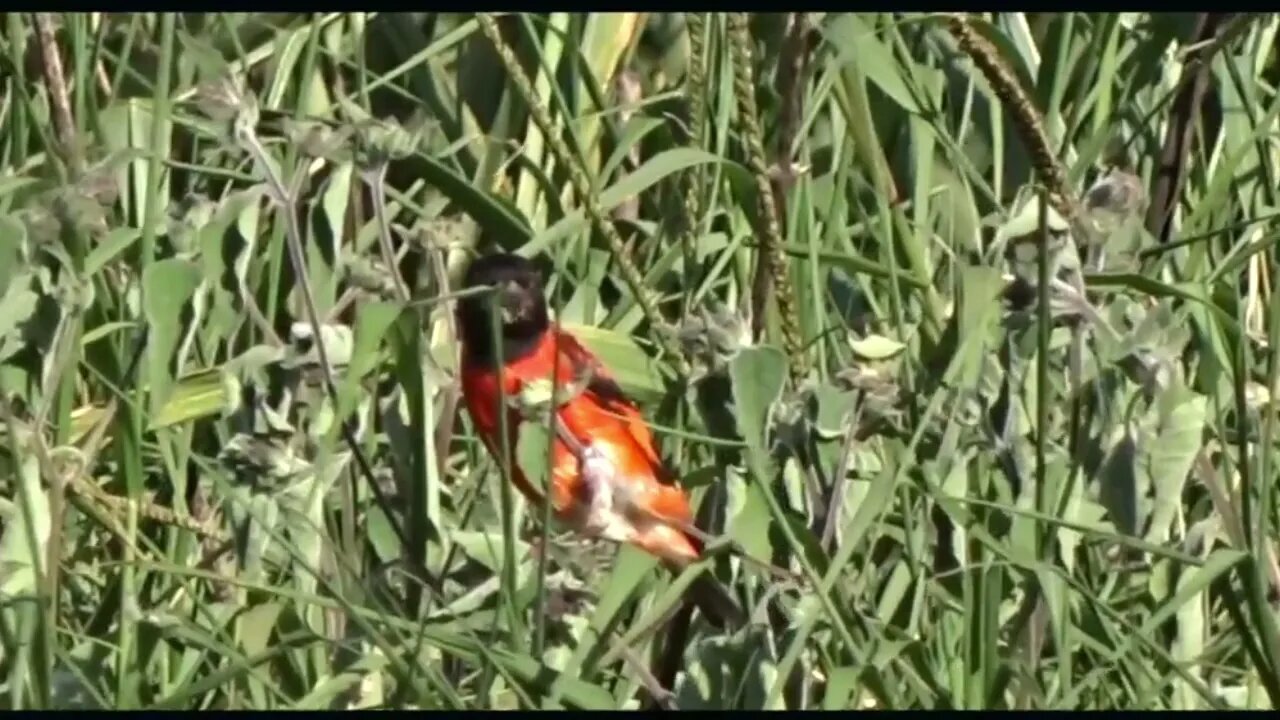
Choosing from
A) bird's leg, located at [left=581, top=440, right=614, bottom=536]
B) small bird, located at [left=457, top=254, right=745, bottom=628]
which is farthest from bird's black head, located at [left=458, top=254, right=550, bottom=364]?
Answer: bird's leg, located at [left=581, top=440, right=614, bottom=536]

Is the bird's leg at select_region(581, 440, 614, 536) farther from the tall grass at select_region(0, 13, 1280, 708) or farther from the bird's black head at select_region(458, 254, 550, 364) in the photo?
the bird's black head at select_region(458, 254, 550, 364)

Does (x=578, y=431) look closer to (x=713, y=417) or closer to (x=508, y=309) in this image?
(x=508, y=309)

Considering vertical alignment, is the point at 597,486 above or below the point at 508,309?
above

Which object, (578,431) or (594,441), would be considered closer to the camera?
(594,441)

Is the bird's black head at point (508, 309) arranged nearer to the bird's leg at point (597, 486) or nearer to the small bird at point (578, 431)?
the small bird at point (578, 431)

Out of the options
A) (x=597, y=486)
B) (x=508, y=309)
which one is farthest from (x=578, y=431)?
(x=597, y=486)

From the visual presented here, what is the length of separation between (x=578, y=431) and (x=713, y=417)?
115cm

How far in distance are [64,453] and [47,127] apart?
0.71 metres

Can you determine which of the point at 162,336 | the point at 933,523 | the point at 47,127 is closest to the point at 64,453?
the point at 162,336

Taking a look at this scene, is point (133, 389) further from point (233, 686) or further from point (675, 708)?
point (675, 708)

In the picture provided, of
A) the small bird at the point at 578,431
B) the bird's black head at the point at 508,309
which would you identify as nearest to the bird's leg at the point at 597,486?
the small bird at the point at 578,431

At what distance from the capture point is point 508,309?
2430mm

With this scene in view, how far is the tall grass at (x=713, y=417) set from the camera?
1.39 m

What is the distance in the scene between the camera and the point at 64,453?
153 centimetres
